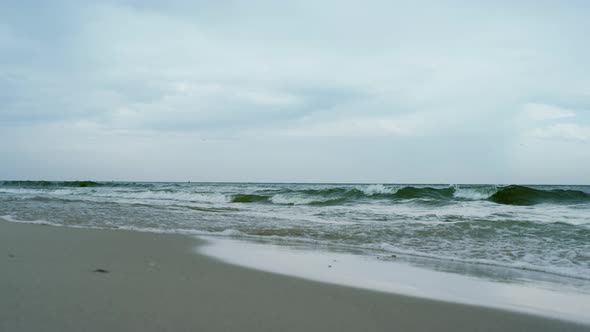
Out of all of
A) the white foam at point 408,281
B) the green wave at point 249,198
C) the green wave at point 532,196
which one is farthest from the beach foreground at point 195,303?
the green wave at point 249,198

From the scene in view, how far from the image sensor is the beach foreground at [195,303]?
2.30m

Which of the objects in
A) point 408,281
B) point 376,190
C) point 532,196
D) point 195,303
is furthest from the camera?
point 376,190

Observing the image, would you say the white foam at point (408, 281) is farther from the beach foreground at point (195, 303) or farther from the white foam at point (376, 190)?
the white foam at point (376, 190)

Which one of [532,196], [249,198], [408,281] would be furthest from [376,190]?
[408,281]

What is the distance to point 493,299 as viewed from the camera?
3293mm

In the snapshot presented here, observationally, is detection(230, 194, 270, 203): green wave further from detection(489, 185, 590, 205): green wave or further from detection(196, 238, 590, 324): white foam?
detection(196, 238, 590, 324): white foam

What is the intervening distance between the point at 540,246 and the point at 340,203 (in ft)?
37.6

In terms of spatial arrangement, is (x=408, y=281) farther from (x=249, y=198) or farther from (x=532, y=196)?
(x=249, y=198)

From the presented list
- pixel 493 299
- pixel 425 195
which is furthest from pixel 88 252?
pixel 425 195

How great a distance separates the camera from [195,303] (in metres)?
2.70

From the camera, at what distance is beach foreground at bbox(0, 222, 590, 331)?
7.56 ft

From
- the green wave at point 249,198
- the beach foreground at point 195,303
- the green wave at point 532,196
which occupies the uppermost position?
the green wave at point 532,196

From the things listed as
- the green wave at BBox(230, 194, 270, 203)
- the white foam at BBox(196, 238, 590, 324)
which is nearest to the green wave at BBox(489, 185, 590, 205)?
the green wave at BBox(230, 194, 270, 203)

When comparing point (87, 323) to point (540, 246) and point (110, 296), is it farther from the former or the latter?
point (540, 246)
